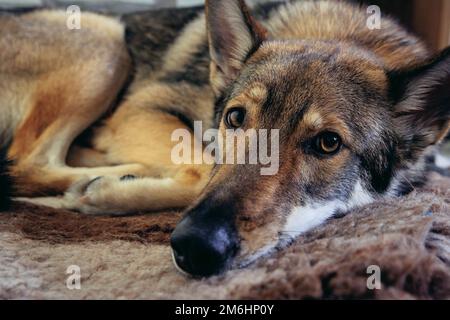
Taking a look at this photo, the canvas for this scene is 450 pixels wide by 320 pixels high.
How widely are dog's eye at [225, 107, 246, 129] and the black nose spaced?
49cm

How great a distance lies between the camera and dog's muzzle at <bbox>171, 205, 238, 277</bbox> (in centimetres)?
119

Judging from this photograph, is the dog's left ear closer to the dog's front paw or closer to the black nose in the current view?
the black nose

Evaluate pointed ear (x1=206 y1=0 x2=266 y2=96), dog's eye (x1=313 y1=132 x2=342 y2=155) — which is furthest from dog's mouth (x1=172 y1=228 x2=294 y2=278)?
pointed ear (x1=206 y1=0 x2=266 y2=96)

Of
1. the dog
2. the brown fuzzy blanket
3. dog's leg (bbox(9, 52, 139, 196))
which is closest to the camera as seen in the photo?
the brown fuzzy blanket

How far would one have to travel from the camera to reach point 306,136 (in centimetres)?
149

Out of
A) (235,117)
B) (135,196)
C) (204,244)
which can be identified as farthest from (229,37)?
(204,244)

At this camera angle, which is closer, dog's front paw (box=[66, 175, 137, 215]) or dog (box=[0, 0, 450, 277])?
dog (box=[0, 0, 450, 277])

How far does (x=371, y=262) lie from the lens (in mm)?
1163

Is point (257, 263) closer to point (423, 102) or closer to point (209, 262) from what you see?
point (209, 262)

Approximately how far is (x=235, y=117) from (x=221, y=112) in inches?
9.6

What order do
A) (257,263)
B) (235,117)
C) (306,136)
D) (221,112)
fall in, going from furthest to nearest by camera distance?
1. (221,112)
2. (235,117)
3. (306,136)
4. (257,263)

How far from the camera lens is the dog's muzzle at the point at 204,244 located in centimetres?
119

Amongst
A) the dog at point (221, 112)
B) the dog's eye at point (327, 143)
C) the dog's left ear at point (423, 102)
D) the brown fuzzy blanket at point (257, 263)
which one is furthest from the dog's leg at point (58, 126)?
the dog's left ear at point (423, 102)

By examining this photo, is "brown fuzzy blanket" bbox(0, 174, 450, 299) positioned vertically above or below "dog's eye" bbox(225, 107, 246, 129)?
below
